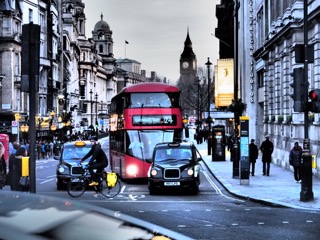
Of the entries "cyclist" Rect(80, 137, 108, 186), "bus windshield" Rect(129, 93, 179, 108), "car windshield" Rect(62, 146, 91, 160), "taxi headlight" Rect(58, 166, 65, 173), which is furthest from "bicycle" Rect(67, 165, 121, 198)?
"bus windshield" Rect(129, 93, 179, 108)

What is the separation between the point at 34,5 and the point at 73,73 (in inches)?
2225

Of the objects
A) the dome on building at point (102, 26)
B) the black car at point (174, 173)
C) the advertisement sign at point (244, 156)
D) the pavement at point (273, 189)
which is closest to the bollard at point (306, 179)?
the pavement at point (273, 189)

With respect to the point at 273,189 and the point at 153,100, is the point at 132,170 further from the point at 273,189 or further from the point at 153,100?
the point at 273,189

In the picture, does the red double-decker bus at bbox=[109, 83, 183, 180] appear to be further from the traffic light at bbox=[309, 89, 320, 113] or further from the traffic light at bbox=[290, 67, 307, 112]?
the traffic light at bbox=[309, 89, 320, 113]

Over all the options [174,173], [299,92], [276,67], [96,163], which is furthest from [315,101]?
[276,67]

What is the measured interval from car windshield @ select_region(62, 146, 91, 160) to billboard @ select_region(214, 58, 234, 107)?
31.2 meters

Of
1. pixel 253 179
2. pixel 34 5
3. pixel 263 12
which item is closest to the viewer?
pixel 253 179

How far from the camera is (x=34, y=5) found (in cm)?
6562

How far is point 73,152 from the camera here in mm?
24203

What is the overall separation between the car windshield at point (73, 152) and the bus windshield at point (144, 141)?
189 cm

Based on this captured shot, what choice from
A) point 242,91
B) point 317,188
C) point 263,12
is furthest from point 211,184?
point 242,91

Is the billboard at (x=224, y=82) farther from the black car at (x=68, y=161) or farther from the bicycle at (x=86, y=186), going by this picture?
the bicycle at (x=86, y=186)

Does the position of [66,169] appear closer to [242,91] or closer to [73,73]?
[242,91]

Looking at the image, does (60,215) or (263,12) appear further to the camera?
(263,12)
